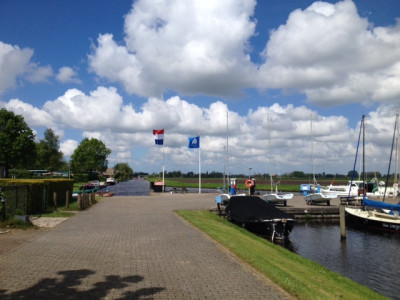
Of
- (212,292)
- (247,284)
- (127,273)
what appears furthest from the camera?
(127,273)

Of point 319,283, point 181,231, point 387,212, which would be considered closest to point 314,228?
point 387,212

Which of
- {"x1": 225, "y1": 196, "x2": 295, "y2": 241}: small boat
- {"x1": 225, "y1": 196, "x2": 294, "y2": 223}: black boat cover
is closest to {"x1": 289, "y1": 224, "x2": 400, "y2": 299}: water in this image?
{"x1": 225, "y1": 196, "x2": 295, "y2": 241}: small boat

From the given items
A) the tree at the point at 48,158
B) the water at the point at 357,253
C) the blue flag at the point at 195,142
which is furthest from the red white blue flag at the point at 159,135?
the tree at the point at 48,158

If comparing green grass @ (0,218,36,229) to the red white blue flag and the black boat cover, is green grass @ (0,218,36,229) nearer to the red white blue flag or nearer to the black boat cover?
the black boat cover

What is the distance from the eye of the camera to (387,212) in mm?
26172

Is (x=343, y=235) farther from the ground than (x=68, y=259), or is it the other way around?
(x=68, y=259)

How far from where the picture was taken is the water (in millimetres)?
13052

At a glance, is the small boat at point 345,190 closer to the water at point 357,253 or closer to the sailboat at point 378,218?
the sailboat at point 378,218

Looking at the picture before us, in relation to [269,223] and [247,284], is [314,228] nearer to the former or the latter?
[269,223]

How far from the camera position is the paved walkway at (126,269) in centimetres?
681

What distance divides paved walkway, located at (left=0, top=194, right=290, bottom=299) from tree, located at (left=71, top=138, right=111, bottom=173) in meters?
90.4

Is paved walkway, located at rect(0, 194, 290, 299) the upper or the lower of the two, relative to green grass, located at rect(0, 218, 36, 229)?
lower

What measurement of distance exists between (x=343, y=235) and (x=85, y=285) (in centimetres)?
1763

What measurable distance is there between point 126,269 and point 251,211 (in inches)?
507
